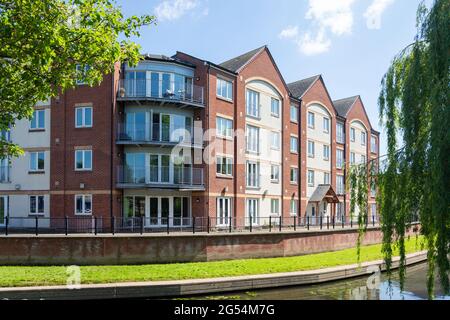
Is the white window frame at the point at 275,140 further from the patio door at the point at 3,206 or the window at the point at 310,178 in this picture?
the patio door at the point at 3,206

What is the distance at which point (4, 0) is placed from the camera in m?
10.8

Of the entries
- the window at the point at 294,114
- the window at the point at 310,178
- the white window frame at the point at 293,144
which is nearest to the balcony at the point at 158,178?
the white window frame at the point at 293,144

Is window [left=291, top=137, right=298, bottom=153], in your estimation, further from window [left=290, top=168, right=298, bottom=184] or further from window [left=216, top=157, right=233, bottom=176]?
window [left=216, top=157, right=233, bottom=176]

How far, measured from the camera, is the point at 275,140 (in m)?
32.4

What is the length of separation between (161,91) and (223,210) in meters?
8.46

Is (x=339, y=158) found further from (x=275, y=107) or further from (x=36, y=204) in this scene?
(x=36, y=204)

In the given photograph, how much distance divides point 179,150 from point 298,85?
1788cm

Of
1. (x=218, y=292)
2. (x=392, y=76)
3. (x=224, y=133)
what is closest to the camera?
(x=392, y=76)

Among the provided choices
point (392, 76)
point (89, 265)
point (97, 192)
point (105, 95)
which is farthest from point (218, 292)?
point (105, 95)

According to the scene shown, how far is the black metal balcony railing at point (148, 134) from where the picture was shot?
959 inches

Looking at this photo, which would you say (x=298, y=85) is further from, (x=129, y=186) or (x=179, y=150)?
(x=129, y=186)

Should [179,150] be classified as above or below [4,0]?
below

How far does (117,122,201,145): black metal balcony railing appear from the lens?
79.9ft

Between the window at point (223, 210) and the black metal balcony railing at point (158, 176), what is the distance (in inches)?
85.9
